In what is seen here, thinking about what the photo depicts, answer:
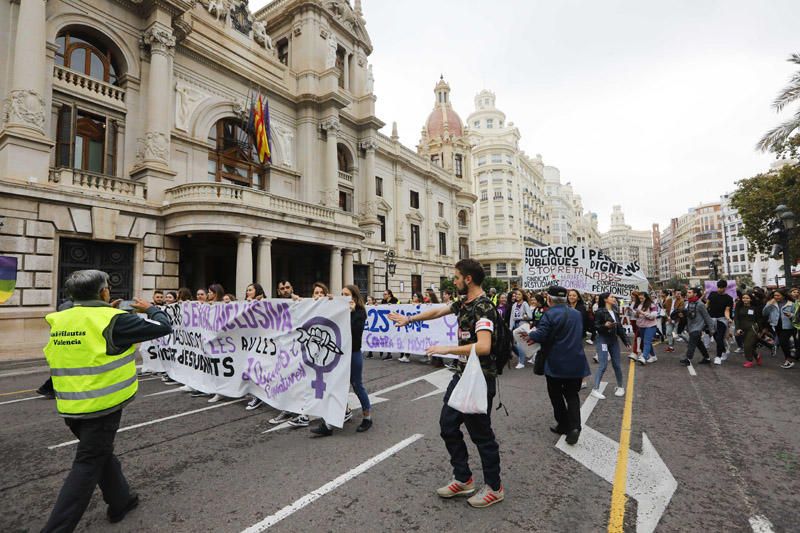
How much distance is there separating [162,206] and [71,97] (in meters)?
5.08

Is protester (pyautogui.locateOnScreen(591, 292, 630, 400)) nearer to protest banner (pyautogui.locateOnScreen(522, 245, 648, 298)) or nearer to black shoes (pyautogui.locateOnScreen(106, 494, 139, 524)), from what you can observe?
protest banner (pyautogui.locateOnScreen(522, 245, 648, 298))

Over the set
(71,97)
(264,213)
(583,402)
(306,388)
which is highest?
(71,97)

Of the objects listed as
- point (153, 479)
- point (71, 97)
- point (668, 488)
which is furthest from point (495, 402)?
point (71, 97)

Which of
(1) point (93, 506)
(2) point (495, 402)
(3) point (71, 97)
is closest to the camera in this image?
(1) point (93, 506)

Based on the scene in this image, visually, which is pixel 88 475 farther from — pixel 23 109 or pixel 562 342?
pixel 23 109

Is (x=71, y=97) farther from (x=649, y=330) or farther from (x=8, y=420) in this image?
(x=649, y=330)

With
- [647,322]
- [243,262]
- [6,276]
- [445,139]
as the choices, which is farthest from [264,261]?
[445,139]

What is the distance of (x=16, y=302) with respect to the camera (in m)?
12.5

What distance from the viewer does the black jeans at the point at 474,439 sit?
10.6ft

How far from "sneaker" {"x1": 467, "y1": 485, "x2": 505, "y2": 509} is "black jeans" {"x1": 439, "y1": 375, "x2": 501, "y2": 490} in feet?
0.15

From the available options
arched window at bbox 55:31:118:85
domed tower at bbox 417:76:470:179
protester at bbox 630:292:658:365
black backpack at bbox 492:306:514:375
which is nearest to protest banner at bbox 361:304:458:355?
protester at bbox 630:292:658:365

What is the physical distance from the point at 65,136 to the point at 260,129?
8.32 m

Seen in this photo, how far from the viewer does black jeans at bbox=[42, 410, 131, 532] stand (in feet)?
8.76

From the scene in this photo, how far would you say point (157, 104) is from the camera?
54.6 feet
